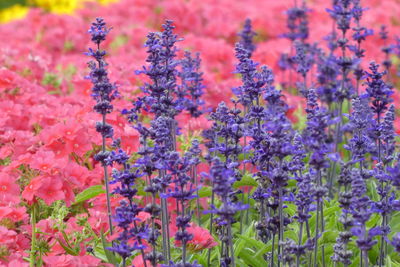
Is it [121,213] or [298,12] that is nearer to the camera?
[121,213]

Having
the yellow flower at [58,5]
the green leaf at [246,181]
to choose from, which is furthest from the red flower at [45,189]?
the yellow flower at [58,5]

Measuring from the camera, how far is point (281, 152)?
118 inches

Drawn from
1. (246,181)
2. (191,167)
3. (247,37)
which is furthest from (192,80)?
(247,37)

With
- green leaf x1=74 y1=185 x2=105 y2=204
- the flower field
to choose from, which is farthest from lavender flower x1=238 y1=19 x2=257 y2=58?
green leaf x1=74 y1=185 x2=105 y2=204

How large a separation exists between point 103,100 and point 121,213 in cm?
71

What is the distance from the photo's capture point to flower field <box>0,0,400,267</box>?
3131 mm

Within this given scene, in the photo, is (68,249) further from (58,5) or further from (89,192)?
(58,5)

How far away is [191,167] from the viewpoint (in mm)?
4398

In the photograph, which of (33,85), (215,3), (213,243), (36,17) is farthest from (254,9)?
(213,243)

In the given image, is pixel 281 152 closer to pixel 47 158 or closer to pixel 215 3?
Result: pixel 47 158

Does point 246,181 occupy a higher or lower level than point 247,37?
lower

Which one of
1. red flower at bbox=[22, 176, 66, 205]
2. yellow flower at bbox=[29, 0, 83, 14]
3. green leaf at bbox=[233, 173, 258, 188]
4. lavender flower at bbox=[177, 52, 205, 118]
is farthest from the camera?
yellow flower at bbox=[29, 0, 83, 14]

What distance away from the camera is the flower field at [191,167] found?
10.3 ft

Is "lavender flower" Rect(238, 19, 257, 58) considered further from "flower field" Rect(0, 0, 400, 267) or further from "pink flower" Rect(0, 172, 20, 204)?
"pink flower" Rect(0, 172, 20, 204)
